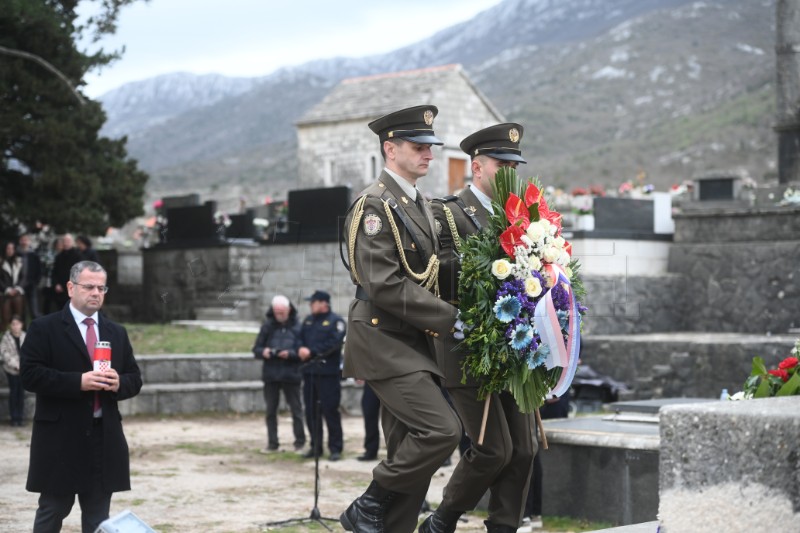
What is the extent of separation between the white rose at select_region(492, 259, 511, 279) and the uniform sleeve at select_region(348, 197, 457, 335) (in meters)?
0.30

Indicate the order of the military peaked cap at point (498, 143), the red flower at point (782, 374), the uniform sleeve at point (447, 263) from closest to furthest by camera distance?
the red flower at point (782, 374), the uniform sleeve at point (447, 263), the military peaked cap at point (498, 143)

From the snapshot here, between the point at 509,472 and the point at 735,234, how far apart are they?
54.4ft

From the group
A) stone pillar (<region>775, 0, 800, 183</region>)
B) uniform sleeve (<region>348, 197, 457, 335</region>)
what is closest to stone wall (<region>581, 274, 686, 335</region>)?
stone pillar (<region>775, 0, 800, 183</region>)

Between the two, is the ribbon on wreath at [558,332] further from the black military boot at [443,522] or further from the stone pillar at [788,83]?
the stone pillar at [788,83]

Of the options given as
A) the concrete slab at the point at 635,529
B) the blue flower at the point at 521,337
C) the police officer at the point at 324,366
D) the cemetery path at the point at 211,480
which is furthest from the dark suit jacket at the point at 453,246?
the police officer at the point at 324,366

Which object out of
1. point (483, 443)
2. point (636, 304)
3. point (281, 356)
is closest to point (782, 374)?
point (483, 443)

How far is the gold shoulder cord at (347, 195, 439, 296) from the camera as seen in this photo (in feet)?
20.9

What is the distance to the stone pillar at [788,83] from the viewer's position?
86.3 feet

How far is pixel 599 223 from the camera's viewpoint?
22.3 m

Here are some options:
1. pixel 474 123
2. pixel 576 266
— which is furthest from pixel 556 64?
pixel 576 266

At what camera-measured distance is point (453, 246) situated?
681cm

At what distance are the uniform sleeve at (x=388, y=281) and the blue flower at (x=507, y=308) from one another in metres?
0.25

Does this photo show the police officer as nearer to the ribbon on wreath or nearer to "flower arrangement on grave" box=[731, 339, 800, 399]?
the ribbon on wreath

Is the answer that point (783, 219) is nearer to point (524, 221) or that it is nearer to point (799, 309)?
point (799, 309)
